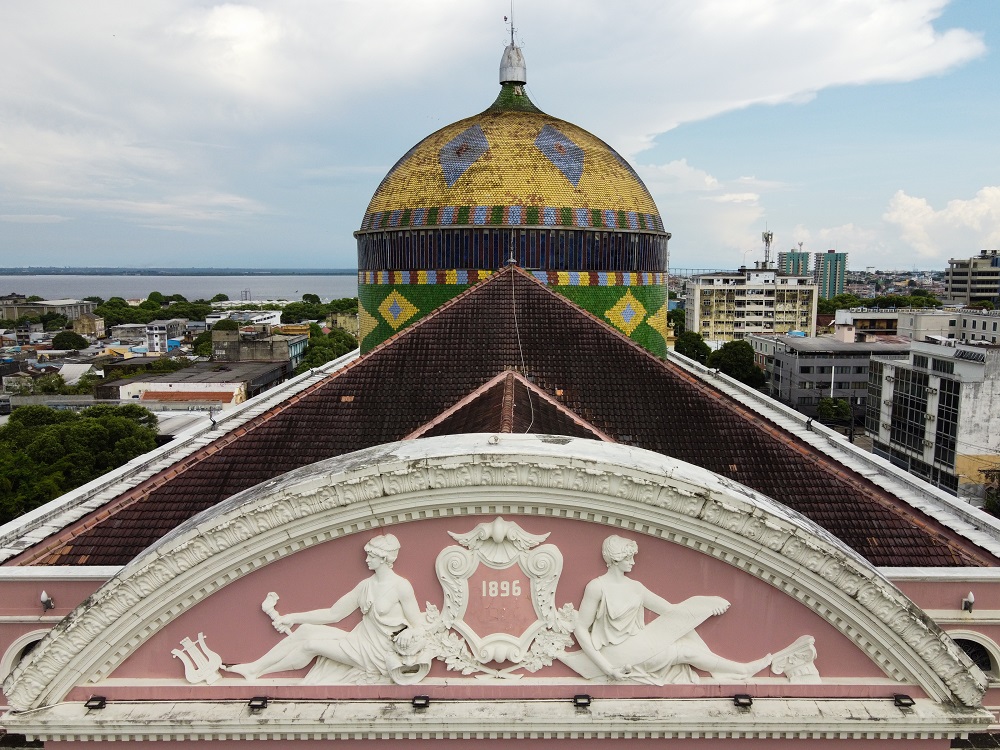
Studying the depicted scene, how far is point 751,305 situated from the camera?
3329 inches

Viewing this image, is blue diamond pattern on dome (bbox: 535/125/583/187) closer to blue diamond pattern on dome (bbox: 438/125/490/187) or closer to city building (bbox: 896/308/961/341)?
blue diamond pattern on dome (bbox: 438/125/490/187)

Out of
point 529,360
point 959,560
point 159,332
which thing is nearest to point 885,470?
point 959,560

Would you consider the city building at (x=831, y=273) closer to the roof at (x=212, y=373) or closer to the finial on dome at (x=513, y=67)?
the roof at (x=212, y=373)

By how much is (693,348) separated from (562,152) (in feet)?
149

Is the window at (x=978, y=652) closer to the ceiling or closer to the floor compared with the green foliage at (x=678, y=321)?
closer to the floor

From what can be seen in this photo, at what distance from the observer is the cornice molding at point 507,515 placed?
671cm

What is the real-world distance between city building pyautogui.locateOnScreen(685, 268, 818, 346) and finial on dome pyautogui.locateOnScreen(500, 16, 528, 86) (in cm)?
6117

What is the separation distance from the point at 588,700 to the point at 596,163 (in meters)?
18.8

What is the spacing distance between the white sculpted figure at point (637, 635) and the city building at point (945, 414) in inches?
1272

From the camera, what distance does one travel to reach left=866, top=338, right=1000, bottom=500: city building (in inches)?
1367

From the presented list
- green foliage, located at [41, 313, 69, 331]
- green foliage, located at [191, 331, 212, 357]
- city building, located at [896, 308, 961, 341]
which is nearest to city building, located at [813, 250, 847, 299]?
city building, located at [896, 308, 961, 341]

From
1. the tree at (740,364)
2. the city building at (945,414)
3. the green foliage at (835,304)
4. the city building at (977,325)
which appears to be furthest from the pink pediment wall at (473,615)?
the green foliage at (835,304)

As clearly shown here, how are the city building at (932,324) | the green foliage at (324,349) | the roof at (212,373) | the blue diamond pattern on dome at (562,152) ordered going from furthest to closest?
the city building at (932,324) < the green foliage at (324,349) < the roof at (212,373) < the blue diamond pattern on dome at (562,152)

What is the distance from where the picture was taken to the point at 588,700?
22.9 ft
